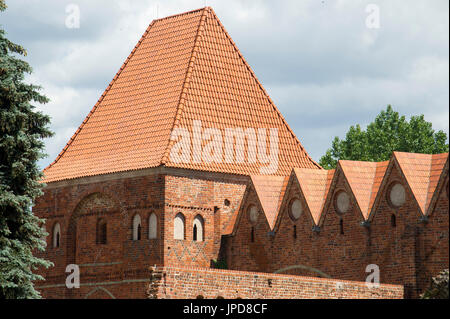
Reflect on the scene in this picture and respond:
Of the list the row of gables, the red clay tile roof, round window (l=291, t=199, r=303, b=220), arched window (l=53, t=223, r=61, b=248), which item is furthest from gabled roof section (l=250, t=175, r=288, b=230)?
arched window (l=53, t=223, r=61, b=248)

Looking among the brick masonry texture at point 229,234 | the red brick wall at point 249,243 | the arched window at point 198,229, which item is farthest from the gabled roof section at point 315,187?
the arched window at point 198,229

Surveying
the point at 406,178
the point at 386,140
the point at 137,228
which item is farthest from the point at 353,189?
the point at 386,140

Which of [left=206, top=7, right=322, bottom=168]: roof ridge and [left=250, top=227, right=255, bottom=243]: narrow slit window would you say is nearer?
[left=250, top=227, right=255, bottom=243]: narrow slit window

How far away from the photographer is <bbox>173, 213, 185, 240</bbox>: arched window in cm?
3903

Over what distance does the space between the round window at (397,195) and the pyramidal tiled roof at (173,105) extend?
24.9 ft

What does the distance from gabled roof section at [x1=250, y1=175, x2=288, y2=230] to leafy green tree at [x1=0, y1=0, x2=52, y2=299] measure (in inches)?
386

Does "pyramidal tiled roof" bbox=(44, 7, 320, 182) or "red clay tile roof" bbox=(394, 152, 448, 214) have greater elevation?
"pyramidal tiled roof" bbox=(44, 7, 320, 182)

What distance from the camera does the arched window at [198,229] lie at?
39.8 m

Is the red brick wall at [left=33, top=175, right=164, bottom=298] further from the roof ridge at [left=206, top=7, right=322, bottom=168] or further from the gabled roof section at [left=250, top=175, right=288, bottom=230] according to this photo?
the roof ridge at [left=206, top=7, right=322, bottom=168]

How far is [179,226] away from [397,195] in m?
8.45

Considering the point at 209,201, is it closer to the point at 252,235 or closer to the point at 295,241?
the point at 252,235
